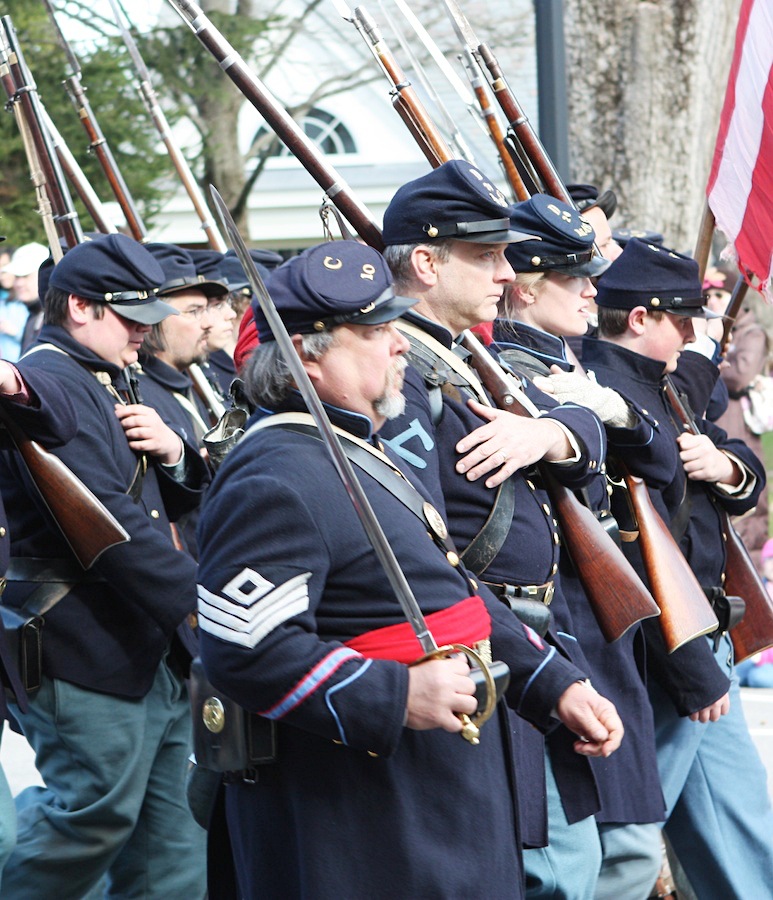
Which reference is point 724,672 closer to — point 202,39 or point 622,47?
point 202,39

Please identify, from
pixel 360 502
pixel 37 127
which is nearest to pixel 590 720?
pixel 360 502

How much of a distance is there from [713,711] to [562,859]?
3.46 ft

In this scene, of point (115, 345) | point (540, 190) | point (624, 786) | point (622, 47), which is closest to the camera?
point (624, 786)

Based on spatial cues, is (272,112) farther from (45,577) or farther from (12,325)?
(12,325)

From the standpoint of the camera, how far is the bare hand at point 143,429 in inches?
167

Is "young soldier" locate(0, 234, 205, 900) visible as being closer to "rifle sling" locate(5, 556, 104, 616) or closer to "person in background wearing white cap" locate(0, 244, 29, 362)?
"rifle sling" locate(5, 556, 104, 616)

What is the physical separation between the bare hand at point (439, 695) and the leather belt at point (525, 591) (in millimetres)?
750

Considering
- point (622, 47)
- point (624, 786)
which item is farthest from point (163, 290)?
point (622, 47)

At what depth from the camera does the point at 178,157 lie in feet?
20.0

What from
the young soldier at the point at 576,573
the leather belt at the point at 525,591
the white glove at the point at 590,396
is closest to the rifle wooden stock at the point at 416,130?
the young soldier at the point at 576,573

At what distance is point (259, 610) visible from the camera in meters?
2.51

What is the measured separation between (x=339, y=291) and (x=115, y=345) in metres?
1.72

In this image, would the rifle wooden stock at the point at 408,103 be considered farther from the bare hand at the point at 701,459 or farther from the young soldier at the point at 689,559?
the bare hand at the point at 701,459

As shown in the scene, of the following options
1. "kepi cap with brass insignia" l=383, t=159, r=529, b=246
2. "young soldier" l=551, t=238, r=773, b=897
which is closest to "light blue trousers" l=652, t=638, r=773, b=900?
"young soldier" l=551, t=238, r=773, b=897
